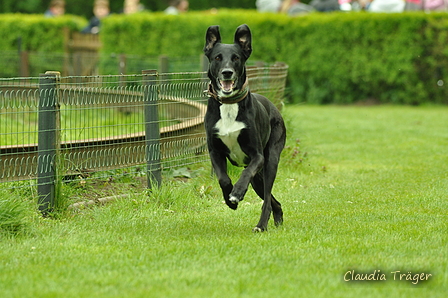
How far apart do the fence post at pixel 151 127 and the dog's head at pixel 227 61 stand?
1.37m

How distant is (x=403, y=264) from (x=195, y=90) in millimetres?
4120

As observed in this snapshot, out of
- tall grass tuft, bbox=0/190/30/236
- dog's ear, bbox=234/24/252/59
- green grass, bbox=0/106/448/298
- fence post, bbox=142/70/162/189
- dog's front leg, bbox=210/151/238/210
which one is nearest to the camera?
green grass, bbox=0/106/448/298

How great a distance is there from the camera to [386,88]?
18312mm

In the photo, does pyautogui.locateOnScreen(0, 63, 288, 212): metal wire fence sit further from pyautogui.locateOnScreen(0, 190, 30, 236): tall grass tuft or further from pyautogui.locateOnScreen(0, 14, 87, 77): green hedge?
pyautogui.locateOnScreen(0, 14, 87, 77): green hedge

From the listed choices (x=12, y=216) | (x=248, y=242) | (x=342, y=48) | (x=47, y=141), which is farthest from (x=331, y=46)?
(x=12, y=216)

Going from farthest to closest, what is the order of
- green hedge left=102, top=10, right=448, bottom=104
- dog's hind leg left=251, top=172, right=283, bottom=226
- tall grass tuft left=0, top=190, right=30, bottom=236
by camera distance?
green hedge left=102, top=10, right=448, bottom=104 → dog's hind leg left=251, top=172, right=283, bottom=226 → tall grass tuft left=0, top=190, right=30, bottom=236

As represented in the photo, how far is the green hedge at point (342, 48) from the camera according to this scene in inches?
680

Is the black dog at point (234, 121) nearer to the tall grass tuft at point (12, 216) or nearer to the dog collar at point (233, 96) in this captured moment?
the dog collar at point (233, 96)

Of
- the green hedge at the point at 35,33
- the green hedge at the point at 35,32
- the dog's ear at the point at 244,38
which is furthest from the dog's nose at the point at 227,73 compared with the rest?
the green hedge at the point at 35,32

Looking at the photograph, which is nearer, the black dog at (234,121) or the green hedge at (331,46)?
the black dog at (234,121)

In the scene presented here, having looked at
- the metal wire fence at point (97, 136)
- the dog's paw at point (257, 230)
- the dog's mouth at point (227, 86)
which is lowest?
the dog's paw at point (257, 230)

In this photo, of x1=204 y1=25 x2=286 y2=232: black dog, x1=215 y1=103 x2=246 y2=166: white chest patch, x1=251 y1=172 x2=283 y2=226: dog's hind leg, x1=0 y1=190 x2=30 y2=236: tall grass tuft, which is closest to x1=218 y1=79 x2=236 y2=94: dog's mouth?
x1=204 y1=25 x2=286 y2=232: black dog

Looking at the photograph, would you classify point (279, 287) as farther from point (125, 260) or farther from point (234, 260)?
point (125, 260)

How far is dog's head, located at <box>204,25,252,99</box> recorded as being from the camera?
569 centimetres
